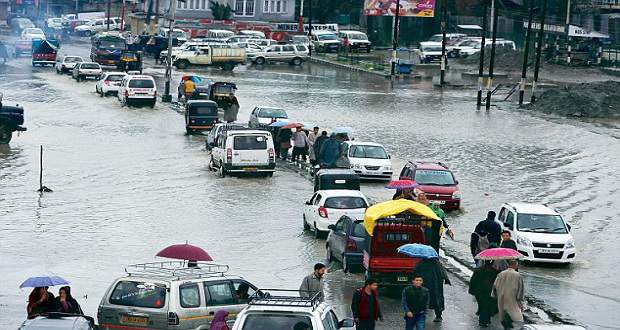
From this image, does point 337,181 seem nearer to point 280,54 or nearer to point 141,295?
point 141,295

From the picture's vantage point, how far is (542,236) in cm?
3144

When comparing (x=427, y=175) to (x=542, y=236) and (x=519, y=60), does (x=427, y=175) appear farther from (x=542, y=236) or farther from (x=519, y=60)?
(x=519, y=60)

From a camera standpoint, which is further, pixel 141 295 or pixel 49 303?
pixel 49 303

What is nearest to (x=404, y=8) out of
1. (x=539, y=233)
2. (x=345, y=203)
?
(x=345, y=203)

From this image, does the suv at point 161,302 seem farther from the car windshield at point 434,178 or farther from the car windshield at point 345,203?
the car windshield at point 434,178

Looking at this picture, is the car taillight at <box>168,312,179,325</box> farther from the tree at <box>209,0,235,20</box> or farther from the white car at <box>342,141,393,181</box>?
the tree at <box>209,0,235,20</box>

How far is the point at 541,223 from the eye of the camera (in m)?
32.1

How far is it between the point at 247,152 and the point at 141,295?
23.8 m

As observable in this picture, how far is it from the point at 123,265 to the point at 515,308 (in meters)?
9.23

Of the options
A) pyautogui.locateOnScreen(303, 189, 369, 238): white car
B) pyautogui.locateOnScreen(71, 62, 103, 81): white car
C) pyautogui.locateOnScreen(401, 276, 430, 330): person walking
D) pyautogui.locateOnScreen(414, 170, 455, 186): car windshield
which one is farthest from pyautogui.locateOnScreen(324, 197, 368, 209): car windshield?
pyautogui.locateOnScreen(71, 62, 103, 81): white car

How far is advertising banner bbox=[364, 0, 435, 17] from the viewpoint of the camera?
359ft

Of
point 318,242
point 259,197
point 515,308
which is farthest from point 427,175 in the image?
point 515,308

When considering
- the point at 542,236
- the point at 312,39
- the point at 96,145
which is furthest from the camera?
the point at 312,39

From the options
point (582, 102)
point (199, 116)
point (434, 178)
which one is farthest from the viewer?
→ point (582, 102)
